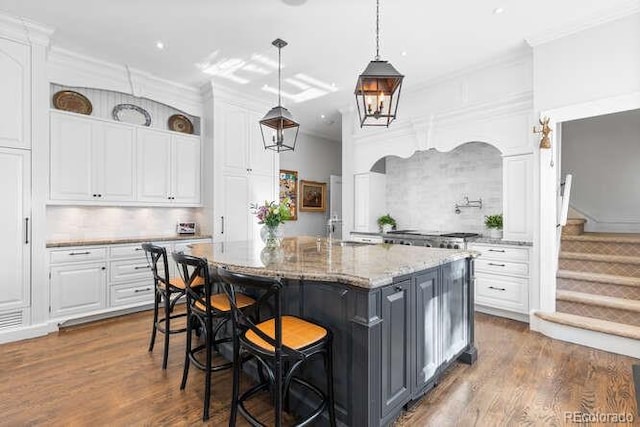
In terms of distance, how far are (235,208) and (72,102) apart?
2.42 m

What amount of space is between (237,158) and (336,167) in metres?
3.16

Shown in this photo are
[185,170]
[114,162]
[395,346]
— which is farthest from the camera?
[185,170]

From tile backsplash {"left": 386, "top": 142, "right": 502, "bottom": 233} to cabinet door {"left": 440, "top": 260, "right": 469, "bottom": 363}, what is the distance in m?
2.43

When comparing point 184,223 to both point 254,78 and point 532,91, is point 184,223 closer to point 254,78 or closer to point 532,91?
point 254,78

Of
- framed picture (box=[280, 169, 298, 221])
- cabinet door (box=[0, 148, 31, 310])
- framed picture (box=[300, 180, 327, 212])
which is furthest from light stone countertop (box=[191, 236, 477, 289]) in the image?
framed picture (box=[300, 180, 327, 212])

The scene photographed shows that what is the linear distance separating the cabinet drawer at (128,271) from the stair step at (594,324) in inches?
183

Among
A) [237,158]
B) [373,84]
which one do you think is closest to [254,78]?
[237,158]

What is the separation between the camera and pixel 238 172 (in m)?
5.17

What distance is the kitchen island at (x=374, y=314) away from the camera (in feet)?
5.71

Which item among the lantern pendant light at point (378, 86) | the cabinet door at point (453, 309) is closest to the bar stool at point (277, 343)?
the cabinet door at point (453, 309)

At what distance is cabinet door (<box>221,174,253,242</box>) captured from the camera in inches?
197

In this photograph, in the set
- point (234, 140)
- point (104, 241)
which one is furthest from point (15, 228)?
point (234, 140)

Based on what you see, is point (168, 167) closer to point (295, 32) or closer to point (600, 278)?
point (295, 32)

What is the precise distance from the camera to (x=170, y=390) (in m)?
2.36
